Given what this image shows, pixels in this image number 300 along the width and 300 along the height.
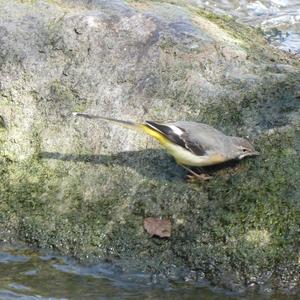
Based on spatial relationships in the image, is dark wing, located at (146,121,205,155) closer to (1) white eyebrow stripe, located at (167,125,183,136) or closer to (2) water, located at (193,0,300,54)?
(1) white eyebrow stripe, located at (167,125,183,136)

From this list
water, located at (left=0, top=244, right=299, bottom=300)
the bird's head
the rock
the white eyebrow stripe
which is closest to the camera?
water, located at (left=0, top=244, right=299, bottom=300)

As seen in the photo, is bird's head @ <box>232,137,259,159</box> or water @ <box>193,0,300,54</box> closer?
bird's head @ <box>232,137,259,159</box>

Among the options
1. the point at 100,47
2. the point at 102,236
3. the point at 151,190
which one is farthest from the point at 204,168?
the point at 100,47

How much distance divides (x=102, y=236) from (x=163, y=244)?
58 centimetres

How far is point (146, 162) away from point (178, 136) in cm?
51

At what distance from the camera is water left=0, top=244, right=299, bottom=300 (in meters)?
6.43

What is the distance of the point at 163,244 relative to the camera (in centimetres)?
669

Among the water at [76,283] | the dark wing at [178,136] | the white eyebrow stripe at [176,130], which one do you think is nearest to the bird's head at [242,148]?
the dark wing at [178,136]

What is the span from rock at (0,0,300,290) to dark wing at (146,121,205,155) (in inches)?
12.2

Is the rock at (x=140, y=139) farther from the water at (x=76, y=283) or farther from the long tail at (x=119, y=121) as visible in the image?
the long tail at (x=119, y=121)

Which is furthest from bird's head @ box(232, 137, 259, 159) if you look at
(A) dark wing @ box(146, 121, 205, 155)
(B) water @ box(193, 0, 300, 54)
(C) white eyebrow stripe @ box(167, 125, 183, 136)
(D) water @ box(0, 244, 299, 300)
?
(B) water @ box(193, 0, 300, 54)

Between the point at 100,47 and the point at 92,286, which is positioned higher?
the point at 100,47

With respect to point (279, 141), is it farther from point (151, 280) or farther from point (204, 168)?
point (151, 280)

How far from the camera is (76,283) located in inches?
262
